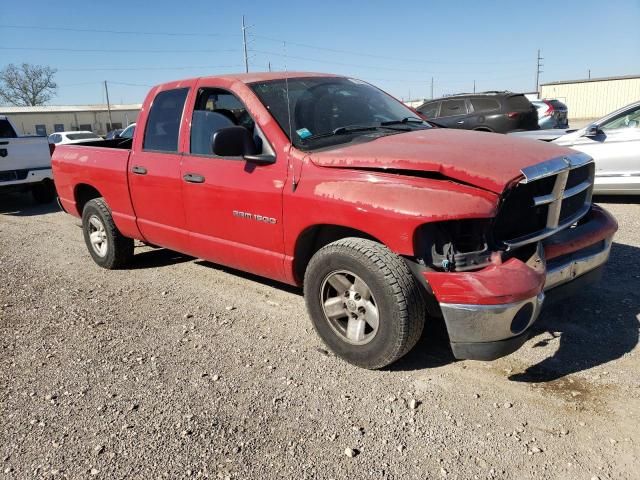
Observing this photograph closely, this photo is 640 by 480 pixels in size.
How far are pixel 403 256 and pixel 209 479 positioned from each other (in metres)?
1.57

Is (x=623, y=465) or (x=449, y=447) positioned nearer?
(x=623, y=465)

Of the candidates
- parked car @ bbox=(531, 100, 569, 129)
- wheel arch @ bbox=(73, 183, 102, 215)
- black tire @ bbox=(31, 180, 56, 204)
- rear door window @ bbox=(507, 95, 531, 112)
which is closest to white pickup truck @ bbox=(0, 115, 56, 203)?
black tire @ bbox=(31, 180, 56, 204)

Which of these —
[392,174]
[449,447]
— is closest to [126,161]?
[392,174]

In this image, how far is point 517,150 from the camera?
3.34m

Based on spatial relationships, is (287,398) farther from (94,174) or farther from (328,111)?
(94,174)

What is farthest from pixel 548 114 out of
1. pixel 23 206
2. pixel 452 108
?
pixel 23 206

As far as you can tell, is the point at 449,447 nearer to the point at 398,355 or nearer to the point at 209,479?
the point at 398,355

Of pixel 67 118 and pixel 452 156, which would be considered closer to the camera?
pixel 452 156

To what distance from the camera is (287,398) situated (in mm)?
3188

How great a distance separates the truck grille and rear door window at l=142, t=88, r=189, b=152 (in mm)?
2908

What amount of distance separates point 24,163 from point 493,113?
1003 centimetres

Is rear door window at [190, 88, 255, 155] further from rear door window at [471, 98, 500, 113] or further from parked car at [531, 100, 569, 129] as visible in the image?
parked car at [531, 100, 569, 129]

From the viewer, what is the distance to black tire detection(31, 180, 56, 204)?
37.0 feet

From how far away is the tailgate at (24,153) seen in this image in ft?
33.4
